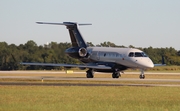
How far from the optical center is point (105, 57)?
2227 inches

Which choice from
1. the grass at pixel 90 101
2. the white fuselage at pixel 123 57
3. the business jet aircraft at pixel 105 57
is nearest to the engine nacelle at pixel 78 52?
the business jet aircraft at pixel 105 57

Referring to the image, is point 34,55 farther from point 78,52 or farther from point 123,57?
point 123,57

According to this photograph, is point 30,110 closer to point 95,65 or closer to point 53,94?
point 53,94

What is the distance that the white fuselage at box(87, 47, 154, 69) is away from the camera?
53969 mm

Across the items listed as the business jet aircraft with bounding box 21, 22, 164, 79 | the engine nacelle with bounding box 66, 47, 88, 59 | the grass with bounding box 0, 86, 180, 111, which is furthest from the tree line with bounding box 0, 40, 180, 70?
the grass with bounding box 0, 86, 180, 111

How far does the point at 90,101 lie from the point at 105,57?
31336 millimetres

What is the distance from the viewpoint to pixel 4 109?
2164 cm

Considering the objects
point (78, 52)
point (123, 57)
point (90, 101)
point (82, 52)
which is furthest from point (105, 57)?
point (90, 101)

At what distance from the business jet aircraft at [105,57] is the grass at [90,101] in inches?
880

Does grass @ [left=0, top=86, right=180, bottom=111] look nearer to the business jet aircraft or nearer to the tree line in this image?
the business jet aircraft

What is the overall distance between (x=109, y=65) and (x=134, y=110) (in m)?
34.1

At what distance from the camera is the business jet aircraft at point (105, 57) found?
54250 mm

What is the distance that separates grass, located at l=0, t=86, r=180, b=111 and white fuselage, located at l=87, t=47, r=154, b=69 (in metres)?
22.1

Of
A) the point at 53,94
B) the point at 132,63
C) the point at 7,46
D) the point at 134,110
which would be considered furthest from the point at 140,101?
the point at 7,46
